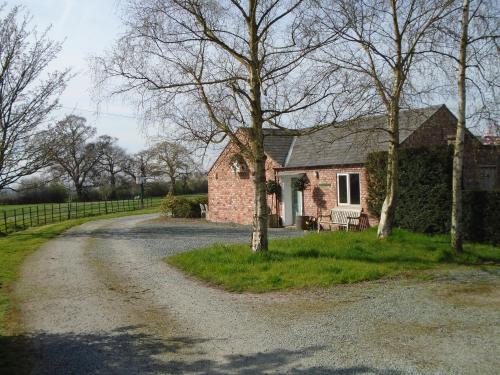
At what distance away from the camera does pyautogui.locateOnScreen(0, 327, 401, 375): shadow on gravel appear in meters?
5.08

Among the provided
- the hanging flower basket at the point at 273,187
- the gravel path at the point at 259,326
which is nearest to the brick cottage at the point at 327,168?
the hanging flower basket at the point at 273,187

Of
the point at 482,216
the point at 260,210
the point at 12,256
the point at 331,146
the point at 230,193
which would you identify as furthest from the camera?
the point at 230,193

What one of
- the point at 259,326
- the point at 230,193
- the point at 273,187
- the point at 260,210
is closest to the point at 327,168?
the point at 273,187

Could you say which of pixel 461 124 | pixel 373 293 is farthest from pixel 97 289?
pixel 461 124

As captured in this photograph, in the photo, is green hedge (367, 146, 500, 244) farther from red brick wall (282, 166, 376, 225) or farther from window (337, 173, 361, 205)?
red brick wall (282, 166, 376, 225)

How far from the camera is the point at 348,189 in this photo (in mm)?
19266

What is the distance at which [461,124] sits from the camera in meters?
11.8

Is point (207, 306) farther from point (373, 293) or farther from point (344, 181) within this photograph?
point (344, 181)

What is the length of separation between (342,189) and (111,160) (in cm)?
5702

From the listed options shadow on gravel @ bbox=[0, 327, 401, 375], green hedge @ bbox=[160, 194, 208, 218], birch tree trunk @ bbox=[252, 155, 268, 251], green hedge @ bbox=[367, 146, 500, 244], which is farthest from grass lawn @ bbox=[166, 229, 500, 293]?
green hedge @ bbox=[160, 194, 208, 218]

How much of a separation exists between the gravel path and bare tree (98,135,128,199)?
60.7 metres

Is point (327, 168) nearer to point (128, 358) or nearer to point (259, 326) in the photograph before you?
point (259, 326)

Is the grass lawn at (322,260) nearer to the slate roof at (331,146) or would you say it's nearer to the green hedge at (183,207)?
the slate roof at (331,146)

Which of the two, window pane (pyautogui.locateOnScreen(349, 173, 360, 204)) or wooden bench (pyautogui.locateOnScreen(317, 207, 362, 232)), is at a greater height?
window pane (pyautogui.locateOnScreen(349, 173, 360, 204))
